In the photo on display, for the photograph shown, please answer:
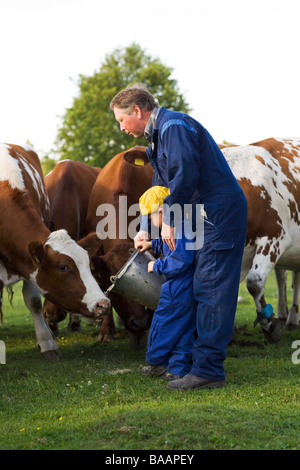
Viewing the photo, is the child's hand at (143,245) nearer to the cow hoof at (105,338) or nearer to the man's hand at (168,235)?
the man's hand at (168,235)

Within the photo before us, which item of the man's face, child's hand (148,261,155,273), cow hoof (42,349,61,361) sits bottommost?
cow hoof (42,349,61,361)

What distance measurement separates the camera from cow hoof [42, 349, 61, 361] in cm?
672

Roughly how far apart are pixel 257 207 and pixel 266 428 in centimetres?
359

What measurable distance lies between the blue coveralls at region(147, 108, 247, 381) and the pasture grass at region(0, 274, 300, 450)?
0.39 m

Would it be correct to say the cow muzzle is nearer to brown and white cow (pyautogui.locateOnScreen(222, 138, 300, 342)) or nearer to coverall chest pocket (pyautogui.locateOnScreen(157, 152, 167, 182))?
coverall chest pocket (pyautogui.locateOnScreen(157, 152, 167, 182))

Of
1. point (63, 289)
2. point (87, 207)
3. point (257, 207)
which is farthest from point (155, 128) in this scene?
point (87, 207)

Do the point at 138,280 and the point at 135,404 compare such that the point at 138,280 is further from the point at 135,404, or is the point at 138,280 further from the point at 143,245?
the point at 135,404

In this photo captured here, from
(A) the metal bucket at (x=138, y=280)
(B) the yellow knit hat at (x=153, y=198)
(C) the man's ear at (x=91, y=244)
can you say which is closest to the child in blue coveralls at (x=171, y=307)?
(B) the yellow knit hat at (x=153, y=198)

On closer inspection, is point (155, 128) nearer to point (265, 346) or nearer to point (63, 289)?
point (63, 289)

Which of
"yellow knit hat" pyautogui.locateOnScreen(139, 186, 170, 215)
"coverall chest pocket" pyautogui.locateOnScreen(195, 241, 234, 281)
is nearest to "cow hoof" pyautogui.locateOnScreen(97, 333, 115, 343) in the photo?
"yellow knit hat" pyautogui.locateOnScreen(139, 186, 170, 215)

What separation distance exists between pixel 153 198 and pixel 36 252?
1.46 metres

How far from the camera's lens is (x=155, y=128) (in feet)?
16.2

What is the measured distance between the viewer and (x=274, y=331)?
7023 mm

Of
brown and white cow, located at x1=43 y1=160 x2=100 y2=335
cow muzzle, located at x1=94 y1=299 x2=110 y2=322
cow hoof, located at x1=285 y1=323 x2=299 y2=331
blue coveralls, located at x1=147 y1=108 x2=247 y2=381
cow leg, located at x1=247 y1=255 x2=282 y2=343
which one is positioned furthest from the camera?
cow hoof, located at x1=285 y1=323 x2=299 y2=331
